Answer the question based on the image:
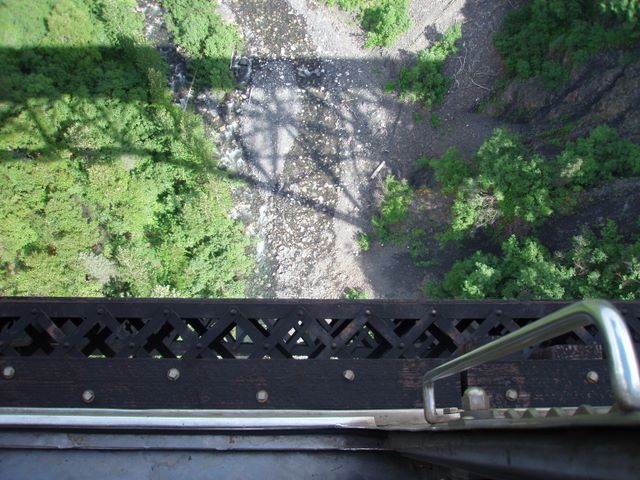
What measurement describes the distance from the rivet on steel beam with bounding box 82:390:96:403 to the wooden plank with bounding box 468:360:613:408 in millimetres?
2194

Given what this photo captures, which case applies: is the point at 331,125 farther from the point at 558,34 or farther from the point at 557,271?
the point at 557,271

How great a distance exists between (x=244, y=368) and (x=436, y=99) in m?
13.1

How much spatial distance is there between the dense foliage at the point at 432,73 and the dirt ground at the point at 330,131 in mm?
240

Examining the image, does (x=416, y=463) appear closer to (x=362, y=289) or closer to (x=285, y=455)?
(x=285, y=455)

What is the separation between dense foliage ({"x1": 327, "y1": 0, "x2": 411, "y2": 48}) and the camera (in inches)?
607

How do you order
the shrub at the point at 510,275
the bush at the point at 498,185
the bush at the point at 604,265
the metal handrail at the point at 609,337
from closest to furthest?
the metal handrail at the point at 609,337
the bush at the point at 604,265
the shrub at the point at 510,275
the bush at the point at 498,185

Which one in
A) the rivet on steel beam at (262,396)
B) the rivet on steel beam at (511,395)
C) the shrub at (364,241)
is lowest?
the shrub at (364,241)

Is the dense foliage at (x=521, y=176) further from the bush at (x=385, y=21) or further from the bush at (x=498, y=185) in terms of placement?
the bush at (x=385, y=21)

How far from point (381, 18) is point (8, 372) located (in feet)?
46.5

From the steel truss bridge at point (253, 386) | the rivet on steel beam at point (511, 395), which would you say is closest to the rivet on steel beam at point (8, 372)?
the steel truss bridge at point (253, 386)

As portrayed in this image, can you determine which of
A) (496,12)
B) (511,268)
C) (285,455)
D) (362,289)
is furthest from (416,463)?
(496,12)

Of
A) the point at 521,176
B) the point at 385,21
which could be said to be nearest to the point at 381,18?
the point at 385,21

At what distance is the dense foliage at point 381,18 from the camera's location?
50.6ft

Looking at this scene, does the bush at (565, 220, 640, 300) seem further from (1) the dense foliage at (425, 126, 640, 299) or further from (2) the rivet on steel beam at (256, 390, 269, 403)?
(2) the rivet on steel beam at (256, 390, 269, 403)
